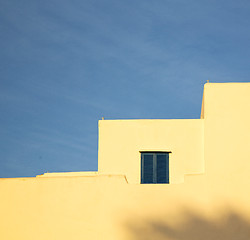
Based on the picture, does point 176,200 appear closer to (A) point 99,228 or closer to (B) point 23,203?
(A) point 99,228

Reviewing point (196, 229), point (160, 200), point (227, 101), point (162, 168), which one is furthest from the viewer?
point (162, 168)

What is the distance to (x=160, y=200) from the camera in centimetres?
1700

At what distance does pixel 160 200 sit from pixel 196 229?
4.77 ft

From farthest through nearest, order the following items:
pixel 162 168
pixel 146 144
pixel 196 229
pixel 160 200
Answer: pixel 146 144, pixel 162 168, pixel 160 200, pixel 196 229

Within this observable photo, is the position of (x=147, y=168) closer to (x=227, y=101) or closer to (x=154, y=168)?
(x=154, y=168)

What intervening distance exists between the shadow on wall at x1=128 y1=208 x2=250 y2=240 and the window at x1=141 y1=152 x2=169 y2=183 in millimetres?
3023

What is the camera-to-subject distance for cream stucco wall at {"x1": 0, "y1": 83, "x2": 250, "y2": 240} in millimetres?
16703

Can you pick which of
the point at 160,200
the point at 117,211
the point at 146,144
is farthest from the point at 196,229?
the point at 146,144

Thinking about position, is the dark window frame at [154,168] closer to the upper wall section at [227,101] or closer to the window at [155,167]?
the window at [155,167]

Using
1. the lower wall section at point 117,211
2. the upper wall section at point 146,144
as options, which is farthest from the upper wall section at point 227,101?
the lower wall section at point 117,211

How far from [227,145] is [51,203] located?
6.27 m

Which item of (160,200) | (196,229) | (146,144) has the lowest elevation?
(196,229)

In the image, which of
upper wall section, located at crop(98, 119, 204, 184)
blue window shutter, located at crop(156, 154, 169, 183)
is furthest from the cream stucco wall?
blue window shutter, located at crop(156, 154, 169, 183)

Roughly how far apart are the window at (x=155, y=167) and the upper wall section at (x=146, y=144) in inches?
6.8
